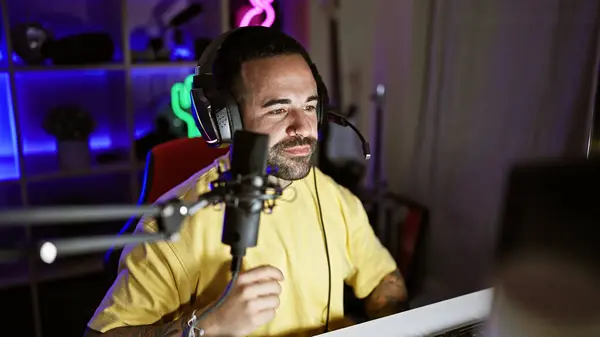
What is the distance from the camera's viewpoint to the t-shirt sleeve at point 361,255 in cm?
118

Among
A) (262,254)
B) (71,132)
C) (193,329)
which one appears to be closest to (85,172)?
(71,132)

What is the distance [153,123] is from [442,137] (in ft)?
4.61

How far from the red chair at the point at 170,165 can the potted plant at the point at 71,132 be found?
1050mm

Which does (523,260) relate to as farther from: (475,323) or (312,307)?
(312,307)

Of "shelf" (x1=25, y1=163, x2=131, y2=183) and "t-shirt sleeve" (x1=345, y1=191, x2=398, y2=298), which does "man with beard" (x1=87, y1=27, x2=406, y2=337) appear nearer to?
"t-shirt sleeve" (x1=345, y1=191, x2=398, y2=298)

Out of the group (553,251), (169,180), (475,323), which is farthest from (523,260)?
(169,180)

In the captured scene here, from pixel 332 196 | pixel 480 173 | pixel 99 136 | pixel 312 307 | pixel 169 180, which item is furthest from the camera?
pixel 99 136

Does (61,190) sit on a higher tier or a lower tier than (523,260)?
lower

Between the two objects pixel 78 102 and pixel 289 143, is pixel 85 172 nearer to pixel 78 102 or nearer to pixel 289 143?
pixel 78 102

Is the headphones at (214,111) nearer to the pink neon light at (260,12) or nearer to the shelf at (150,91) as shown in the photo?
the pink neon light at (260,12)

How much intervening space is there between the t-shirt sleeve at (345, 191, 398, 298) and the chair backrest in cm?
40

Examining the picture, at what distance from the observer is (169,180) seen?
1.33m

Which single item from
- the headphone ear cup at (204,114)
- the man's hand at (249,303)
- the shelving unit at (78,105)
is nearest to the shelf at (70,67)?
the shelving unit at (78,105)

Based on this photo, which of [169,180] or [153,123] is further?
[153,123]
